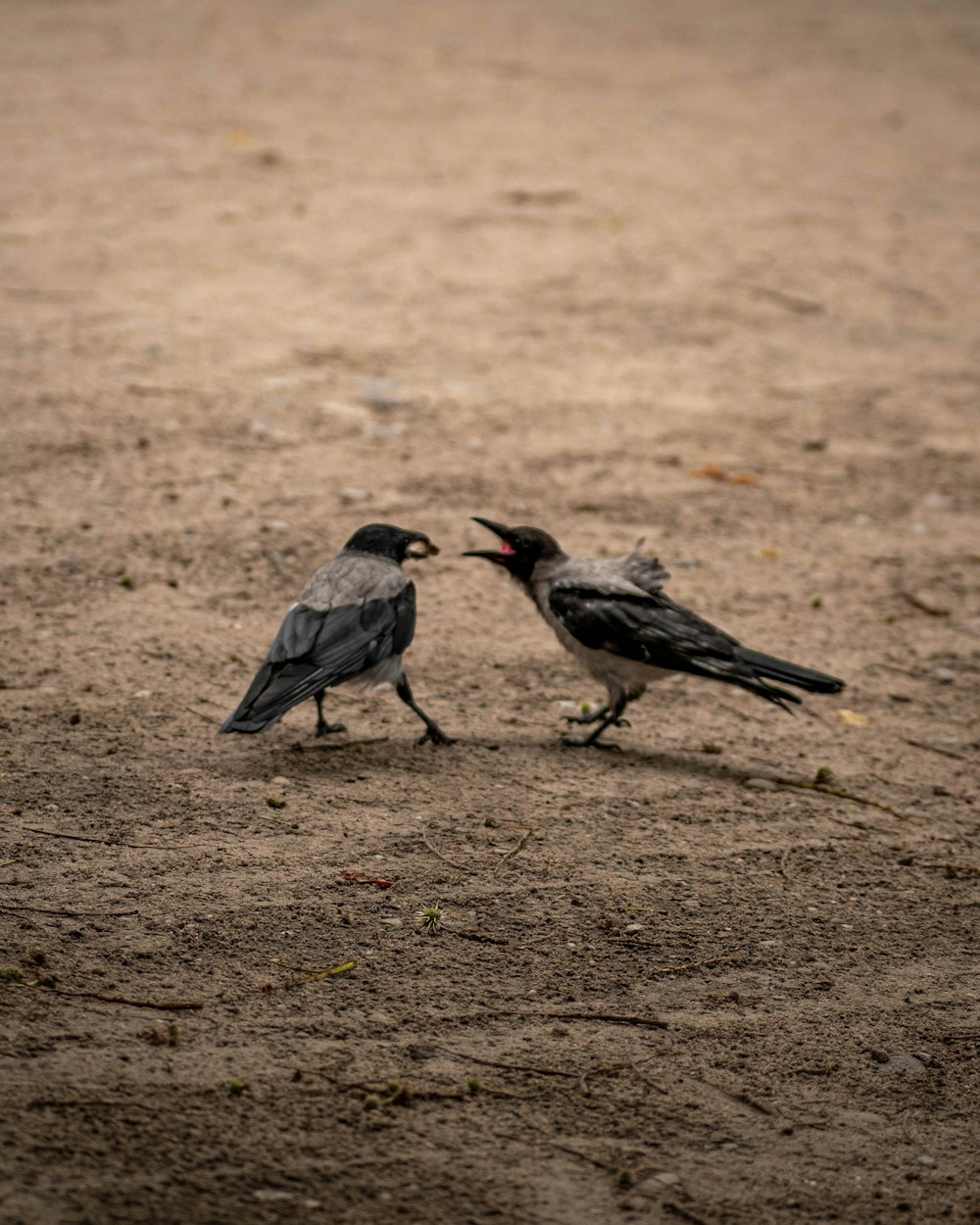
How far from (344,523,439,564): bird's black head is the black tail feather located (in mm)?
1184

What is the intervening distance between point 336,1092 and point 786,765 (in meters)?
2.38

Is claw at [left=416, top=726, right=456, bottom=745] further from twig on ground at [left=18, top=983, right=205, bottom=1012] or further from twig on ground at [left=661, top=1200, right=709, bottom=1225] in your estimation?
twig on ground at [left=661, top=1200, right=709, bottom=1225]

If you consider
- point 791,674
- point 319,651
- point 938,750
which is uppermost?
point 319,651

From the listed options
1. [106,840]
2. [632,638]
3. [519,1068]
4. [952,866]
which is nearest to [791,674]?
[632,638]

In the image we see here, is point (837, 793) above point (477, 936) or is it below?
below

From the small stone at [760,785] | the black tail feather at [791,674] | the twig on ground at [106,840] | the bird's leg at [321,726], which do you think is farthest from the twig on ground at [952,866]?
the twig on ground at [106,840]

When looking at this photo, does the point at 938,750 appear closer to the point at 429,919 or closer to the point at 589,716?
the point at 589,716

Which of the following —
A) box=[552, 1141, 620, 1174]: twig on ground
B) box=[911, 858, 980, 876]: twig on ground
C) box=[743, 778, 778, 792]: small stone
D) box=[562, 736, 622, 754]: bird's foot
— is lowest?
box=[911, 858, 980, 876]: twig on ground

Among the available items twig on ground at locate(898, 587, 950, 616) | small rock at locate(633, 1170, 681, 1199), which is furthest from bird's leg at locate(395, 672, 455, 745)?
twig on ground at locate(898, 587, 950, 616)

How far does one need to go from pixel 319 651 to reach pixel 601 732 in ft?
3.46

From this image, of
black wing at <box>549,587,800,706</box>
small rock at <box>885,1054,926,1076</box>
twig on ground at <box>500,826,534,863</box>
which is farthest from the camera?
black wing at <box>549,587,800,706</box>

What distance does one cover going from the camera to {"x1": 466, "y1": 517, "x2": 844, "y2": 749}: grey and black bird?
4.87 m

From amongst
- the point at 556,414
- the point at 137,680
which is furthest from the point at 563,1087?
the point at 556,414

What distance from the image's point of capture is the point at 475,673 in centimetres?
537
